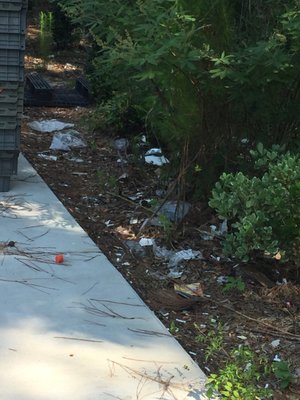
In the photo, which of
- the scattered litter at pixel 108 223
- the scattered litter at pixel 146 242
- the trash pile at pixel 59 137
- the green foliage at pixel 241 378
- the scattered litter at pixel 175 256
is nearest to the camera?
the green foliage at pixel 241 378

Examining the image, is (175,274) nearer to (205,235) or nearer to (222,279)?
(222,279)

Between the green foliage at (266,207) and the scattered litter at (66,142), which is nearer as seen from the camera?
the green foliage at (266,207)

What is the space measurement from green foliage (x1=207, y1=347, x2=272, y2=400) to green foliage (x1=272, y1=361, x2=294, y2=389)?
0.18 feet

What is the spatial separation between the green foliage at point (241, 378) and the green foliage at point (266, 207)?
0.67m

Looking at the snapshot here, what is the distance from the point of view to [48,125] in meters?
8.30

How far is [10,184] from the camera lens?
6055 millimetres

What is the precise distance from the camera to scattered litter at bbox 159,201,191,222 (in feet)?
17.3

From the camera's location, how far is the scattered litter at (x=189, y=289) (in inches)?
172

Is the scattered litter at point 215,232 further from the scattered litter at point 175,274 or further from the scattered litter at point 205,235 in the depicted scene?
the scattered litter at point 175,274

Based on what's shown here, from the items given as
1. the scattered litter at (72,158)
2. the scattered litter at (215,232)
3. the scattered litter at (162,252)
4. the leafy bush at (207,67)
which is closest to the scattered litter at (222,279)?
the scattered litter at (162,252)

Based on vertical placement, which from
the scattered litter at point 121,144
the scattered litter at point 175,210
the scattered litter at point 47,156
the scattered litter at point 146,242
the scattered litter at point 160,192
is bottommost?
the scattered litter at point 146,242

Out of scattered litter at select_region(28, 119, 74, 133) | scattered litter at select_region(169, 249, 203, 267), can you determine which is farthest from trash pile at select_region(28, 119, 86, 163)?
scattered litter at select_region(169, 249, 203, 267)

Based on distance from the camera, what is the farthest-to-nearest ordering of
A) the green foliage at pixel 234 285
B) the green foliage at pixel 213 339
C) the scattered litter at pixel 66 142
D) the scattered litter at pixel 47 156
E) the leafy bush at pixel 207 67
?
the scattered litter at pixel 66 142
the scattered litter at pixel 47 156
the green foliage at pixel 234 285
the leafy bush at pixel 207 67
the green foliage at pixel 213 339

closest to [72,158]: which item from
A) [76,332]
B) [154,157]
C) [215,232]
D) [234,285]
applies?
[154,157]
